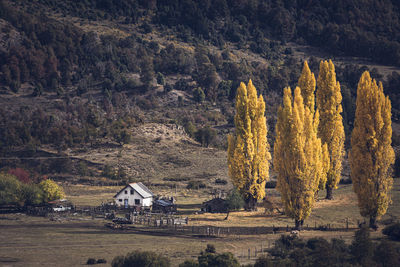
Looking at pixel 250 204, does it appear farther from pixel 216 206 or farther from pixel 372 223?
pixel 372 223

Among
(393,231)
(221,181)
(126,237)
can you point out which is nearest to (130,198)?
(126,237)

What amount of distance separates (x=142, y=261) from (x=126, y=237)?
14977 millimetres

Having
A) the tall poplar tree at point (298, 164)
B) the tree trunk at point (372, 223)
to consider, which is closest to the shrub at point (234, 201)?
the tall poplar tree at point (298, 164)

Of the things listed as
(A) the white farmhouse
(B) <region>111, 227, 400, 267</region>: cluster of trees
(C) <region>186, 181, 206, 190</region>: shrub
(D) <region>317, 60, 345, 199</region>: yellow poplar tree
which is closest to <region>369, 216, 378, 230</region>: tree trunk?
(B) <region>111, 227, 400, 267</region>: cluster of trees

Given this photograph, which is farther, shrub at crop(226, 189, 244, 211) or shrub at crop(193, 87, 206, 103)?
shrub at crop(193, 87, 206, 103)

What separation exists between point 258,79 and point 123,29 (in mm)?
54755

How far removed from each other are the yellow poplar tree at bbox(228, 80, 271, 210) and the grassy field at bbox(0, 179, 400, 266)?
3.38 meters

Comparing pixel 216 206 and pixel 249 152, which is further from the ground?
pixel 249 152

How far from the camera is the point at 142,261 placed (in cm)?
4650

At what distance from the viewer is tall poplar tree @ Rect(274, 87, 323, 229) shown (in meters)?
61.8

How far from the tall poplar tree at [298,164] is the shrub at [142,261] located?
767 inches

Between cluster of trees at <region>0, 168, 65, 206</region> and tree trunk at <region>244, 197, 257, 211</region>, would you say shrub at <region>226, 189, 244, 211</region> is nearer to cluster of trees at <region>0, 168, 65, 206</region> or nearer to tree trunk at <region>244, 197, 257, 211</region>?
tree trunk at <region>244, 197, 257, 211</region>

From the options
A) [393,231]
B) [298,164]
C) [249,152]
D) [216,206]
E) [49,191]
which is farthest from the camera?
[49,191]

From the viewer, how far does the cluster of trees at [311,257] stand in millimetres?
45878
